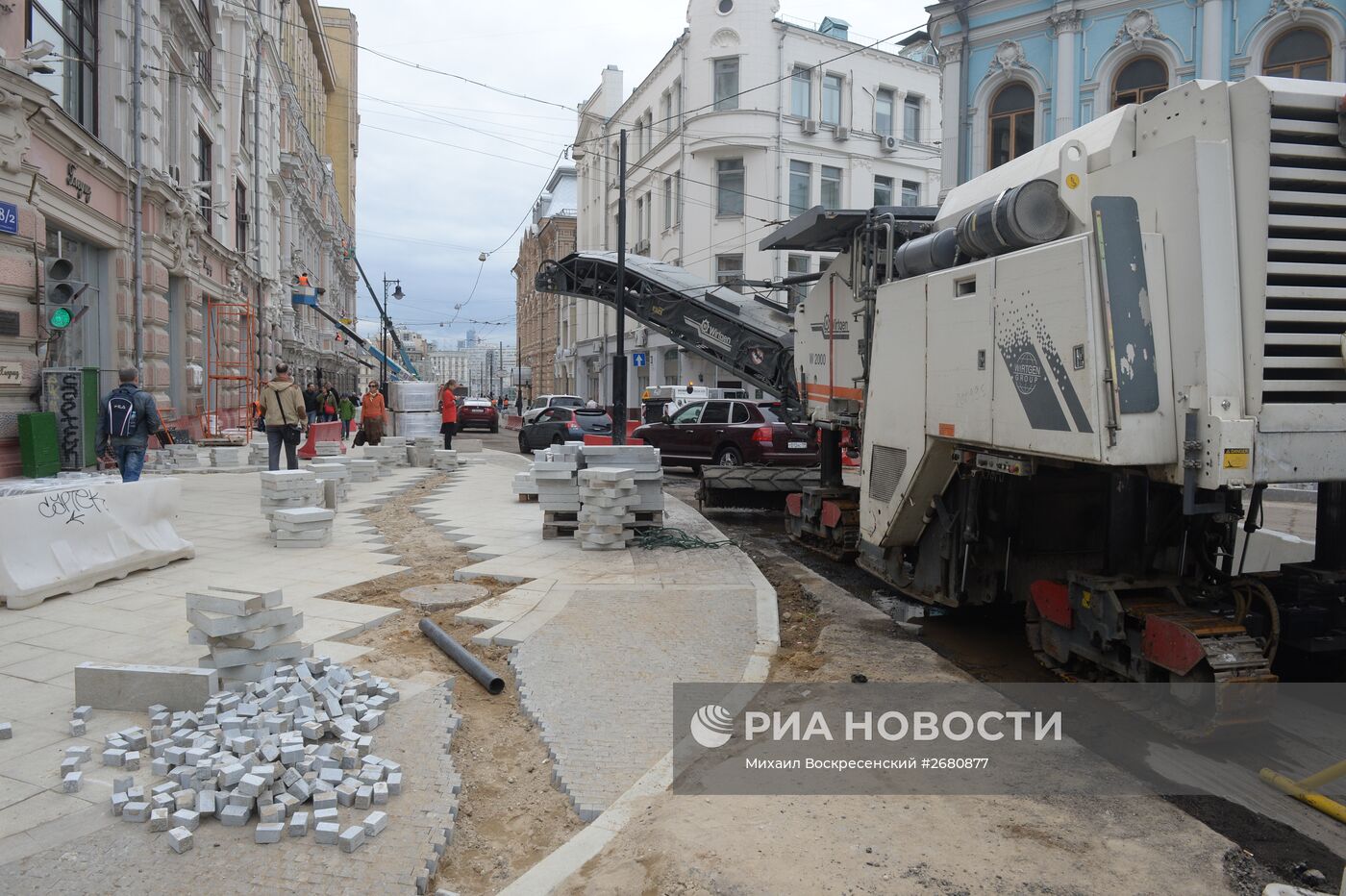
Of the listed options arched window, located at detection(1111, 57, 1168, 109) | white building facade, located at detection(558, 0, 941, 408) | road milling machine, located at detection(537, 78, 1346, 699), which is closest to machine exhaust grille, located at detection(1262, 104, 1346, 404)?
road milling machine, located at detection(537, 78, 1346, 699)

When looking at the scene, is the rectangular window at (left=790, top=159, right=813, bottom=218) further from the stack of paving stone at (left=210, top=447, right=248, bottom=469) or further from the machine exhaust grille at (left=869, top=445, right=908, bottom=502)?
the machine exhaust grille at (left=869, top=445, right=908, bottom=502)

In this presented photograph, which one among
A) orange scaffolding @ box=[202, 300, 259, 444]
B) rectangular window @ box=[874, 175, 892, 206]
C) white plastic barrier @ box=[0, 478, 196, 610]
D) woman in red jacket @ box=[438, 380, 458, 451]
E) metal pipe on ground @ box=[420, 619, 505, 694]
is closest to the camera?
metal pipe on ground @ box=[420, 619, 505, 694]

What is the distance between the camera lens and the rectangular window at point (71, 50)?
13477mm

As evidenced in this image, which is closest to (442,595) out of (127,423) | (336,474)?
(127,423)

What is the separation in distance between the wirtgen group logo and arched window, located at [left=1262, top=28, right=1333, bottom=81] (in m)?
16.9

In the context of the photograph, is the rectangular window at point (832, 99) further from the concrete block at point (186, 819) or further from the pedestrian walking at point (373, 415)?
the concrete block at point (186, 819)

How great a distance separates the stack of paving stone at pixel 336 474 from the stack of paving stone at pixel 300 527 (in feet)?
11.2

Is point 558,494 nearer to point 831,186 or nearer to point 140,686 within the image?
point 140,686

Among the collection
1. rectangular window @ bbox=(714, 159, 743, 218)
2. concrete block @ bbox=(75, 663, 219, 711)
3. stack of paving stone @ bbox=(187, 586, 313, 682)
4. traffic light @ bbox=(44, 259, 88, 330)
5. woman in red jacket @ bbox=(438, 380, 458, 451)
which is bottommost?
concrete block @ bbox=(75, 663, 219, 711)

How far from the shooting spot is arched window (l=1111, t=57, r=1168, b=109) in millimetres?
17797

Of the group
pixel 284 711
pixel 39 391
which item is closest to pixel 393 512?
pixel 39 391

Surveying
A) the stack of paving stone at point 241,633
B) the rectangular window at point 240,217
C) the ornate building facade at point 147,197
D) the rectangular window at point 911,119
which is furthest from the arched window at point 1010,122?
the rectangular window at point 240,217

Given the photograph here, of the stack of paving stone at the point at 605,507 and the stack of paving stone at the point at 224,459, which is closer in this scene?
the stack of paving stone at the point at 605,507

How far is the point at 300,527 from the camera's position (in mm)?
9445
